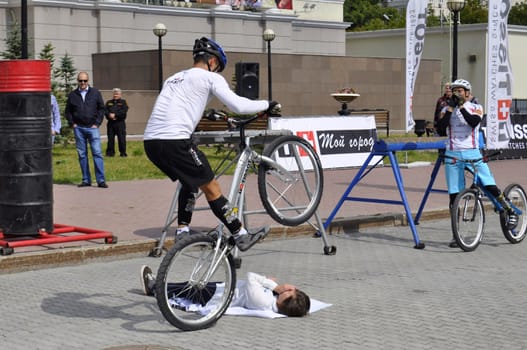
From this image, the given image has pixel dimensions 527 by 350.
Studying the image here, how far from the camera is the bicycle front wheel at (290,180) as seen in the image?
8.73 m

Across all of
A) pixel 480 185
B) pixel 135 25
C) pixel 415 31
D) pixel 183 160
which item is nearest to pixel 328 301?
pixel 183 160

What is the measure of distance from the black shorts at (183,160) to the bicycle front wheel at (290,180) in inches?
37.5

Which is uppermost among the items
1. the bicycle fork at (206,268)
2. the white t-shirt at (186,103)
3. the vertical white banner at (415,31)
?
the vertical white banner at (415,31)

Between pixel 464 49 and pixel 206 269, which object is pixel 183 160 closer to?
pixel 206 269

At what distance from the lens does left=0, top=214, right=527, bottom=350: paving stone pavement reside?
6.98 metres

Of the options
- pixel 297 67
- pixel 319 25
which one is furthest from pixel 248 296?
Answer: pixel 319 25

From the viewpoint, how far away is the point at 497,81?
57.5 ft

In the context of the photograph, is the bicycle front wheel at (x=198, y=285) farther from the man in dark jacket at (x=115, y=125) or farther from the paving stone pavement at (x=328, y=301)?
the man in dark jacket at (x=115, y=125)

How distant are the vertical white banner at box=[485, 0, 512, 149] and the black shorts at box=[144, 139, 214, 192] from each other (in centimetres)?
1068

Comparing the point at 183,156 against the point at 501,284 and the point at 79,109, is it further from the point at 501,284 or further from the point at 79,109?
the point at 79,109

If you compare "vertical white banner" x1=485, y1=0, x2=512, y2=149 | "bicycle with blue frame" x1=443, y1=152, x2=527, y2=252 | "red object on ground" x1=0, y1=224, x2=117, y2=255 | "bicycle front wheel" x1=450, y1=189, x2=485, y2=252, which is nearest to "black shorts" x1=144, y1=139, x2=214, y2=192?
"red object on ground" x1=0, y1=224, x2=117, y2=255

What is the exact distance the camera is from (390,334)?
712 cm

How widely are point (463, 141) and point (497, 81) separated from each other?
5949mm

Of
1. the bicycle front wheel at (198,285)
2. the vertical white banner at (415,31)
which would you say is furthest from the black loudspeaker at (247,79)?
the bicycle front wheel at (198,285)
